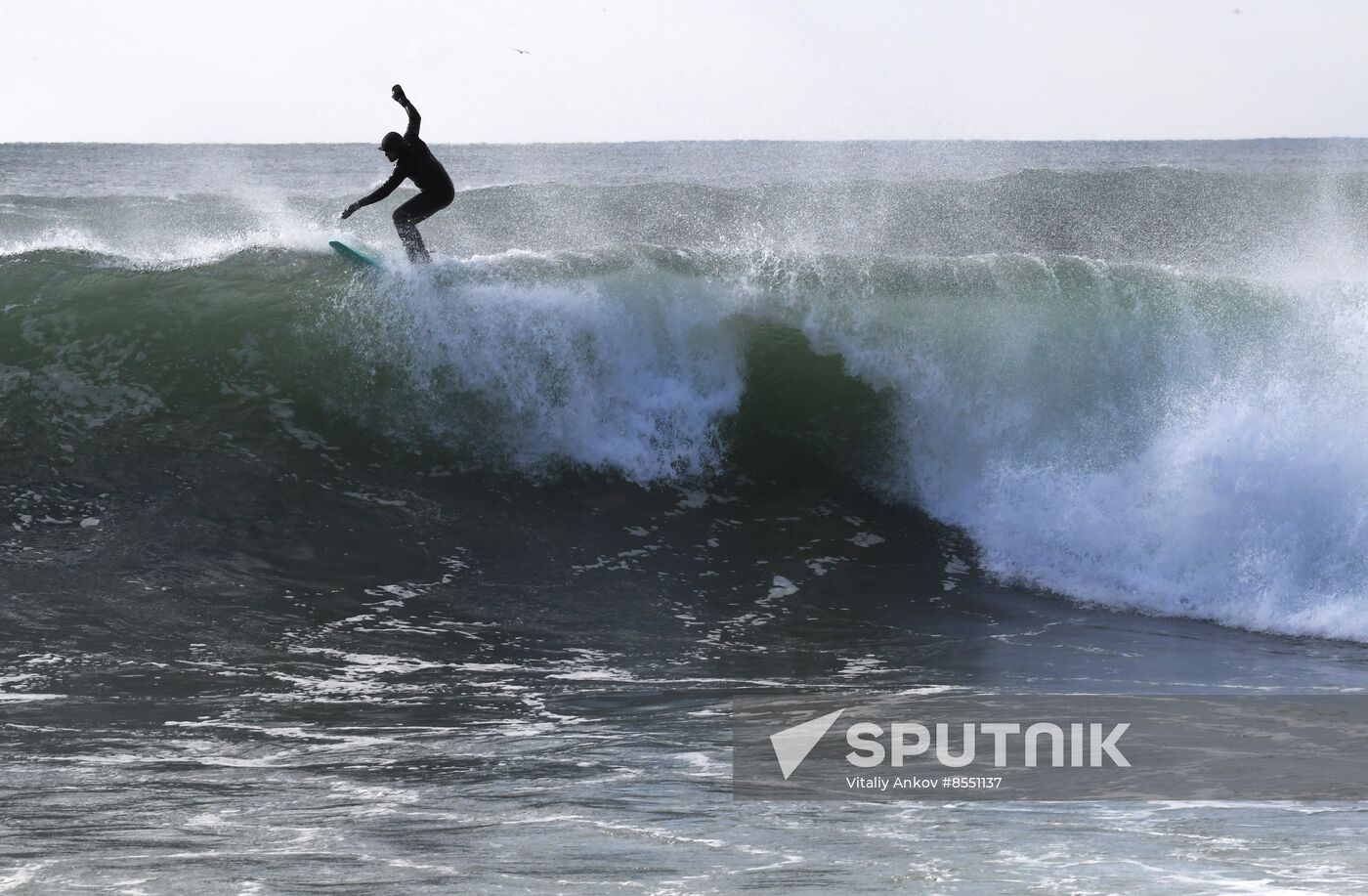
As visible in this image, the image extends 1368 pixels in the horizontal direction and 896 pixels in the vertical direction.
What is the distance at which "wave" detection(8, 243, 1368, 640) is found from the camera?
999 centimetres

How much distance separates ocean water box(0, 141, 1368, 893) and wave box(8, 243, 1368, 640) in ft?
0.12

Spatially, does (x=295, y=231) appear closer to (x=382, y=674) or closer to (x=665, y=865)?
(x=382, y=674)

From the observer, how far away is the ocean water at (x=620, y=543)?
4759 mm

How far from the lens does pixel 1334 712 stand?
21.8 ft

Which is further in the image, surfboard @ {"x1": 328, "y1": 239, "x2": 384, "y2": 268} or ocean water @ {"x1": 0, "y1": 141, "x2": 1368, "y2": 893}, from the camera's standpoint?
surfboard @ {"x1": 328, "y1": 239, "x2": 384, "y2": 268}

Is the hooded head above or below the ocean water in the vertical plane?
above

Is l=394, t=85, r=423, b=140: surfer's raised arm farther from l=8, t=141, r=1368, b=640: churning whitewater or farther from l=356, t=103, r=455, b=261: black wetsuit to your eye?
l=8, t=141, r=1368, b=640: churning whitewater

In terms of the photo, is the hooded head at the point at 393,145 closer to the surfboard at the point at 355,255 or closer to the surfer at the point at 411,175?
the surfer at the point at 411,175

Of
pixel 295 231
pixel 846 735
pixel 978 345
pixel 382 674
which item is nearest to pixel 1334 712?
pixel 846 735

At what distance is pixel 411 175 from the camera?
10.7m

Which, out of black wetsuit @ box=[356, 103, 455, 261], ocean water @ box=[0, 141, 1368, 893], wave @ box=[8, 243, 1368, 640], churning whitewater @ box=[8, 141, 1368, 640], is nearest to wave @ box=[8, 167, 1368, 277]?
churning whitewater @ box=[8, 141, 1368, 640]

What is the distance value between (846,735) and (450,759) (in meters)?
1.77

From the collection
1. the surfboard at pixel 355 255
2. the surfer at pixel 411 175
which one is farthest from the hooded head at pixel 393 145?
the surfboard at pixel 355 255

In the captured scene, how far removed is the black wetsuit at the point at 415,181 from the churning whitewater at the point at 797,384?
81cm
